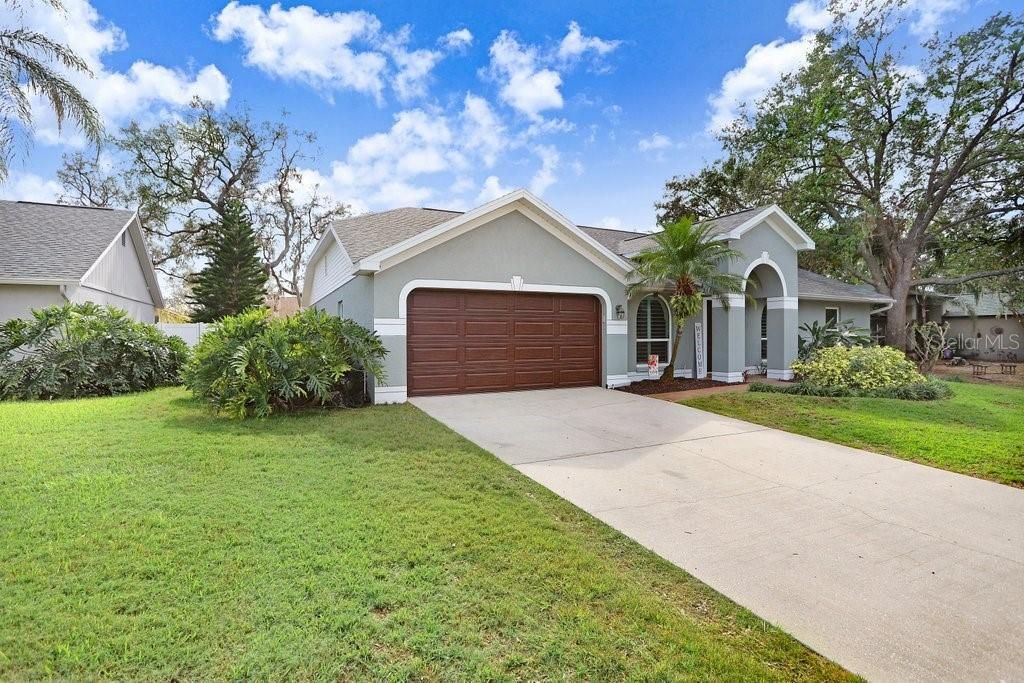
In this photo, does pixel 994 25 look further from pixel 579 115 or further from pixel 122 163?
pixel 122 163

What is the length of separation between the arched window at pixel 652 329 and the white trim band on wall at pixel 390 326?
21.9 ft

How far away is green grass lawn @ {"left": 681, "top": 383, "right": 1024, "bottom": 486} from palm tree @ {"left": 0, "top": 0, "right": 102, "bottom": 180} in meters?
14.1

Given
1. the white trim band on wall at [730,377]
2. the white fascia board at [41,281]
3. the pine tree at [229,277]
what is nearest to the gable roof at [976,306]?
the white trim band on wall at [730,377]

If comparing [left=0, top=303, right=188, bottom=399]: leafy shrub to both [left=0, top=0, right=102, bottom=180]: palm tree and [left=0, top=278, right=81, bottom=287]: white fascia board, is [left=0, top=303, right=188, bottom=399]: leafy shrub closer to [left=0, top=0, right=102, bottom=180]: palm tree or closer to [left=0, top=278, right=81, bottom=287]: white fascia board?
[left=0, top=278, right=81, bottom=287]: white fascia board

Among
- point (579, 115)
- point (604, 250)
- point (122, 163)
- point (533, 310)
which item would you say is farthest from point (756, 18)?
point (122, 163)

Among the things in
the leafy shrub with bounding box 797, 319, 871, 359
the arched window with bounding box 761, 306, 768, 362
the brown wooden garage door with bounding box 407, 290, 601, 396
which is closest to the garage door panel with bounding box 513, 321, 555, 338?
the brown wooden garage door with bounding box 407, 290, 601, 396

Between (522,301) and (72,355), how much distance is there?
1017 cm

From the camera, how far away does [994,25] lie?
17.6 meters

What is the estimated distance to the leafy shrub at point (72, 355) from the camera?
35.3 feet

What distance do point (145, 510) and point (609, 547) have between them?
3986mm

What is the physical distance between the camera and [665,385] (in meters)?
Result: 12.2

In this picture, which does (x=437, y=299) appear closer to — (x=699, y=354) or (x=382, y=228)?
(x=382, y=228)

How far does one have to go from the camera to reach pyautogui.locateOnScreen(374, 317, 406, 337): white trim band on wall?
32.4 ft

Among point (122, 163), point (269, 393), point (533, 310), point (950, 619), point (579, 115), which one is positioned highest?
point (122, 163)
